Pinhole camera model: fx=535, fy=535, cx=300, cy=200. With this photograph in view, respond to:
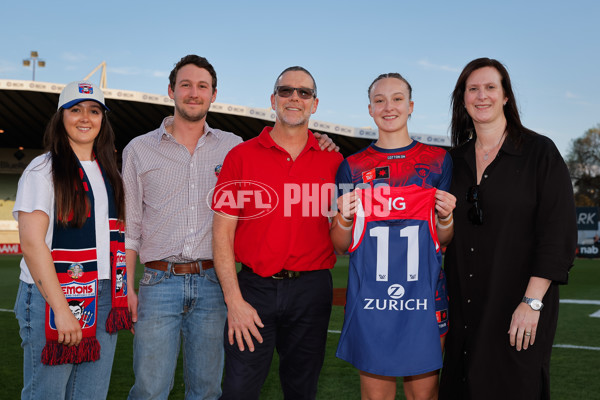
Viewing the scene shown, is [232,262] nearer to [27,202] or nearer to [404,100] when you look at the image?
[27,202]

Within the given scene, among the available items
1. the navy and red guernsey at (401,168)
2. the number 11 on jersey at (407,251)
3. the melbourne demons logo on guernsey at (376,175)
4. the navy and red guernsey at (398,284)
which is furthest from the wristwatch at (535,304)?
the melbourne demons logo on guernsey at (376,175)

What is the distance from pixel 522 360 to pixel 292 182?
161cm

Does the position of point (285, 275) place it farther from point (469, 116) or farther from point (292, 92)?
point (469, 116)

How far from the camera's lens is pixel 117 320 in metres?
2.96

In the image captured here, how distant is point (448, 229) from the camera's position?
10.0ft

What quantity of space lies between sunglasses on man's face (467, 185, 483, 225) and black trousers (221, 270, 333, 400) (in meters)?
0.93

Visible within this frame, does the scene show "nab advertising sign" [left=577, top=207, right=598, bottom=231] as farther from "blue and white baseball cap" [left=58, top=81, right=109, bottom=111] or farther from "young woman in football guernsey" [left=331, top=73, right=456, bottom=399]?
"blue and white baseball cap" [left=58, top=81, right=109, bottom=111]

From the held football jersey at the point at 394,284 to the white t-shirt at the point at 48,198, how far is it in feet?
4.55

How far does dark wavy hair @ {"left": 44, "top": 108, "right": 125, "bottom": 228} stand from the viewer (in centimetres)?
272

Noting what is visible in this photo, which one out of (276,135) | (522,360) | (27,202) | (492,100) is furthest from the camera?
(276,135)

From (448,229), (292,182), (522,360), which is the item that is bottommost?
(522,360)

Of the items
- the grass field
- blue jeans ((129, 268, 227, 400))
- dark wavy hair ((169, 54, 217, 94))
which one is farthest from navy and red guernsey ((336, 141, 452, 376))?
the grass field

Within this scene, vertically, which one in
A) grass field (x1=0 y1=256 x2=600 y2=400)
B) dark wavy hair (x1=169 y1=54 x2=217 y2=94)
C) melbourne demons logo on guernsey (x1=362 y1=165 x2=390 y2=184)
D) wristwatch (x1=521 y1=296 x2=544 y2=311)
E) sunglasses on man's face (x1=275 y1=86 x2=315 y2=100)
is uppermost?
dark wavy hair (x1=169 y1=54 x2=217 y2=94)

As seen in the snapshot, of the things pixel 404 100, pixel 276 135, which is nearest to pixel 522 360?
pixel 404 100
